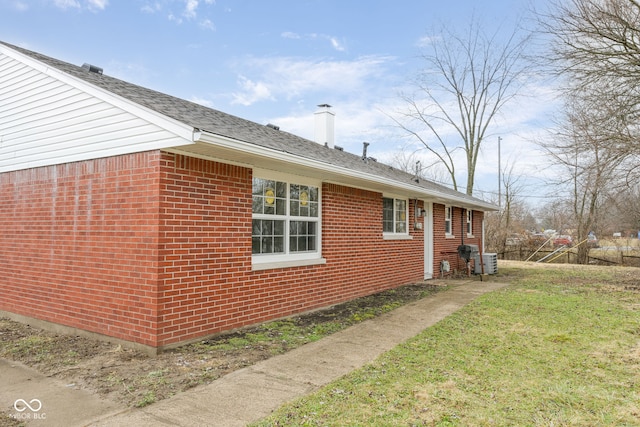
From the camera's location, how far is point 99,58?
1142 centimetres

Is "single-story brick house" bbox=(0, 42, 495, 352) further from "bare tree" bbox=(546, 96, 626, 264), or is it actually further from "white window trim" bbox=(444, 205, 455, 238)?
"white window trim" bbox=(444, 205, 455, 238)

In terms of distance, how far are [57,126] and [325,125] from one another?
27.2 ft

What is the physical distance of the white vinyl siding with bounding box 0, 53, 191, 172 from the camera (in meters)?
5.43

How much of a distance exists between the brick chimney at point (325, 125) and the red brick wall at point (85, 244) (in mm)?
8296

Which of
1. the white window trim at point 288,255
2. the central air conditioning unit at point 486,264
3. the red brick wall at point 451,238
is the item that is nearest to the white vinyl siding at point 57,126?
the white window trim at point 288,255

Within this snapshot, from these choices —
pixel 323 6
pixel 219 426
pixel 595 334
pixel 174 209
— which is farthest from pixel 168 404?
pixel 323 6

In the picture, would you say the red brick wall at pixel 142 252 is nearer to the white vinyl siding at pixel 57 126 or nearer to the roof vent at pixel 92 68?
the white vinyl siding at pixel 57 126

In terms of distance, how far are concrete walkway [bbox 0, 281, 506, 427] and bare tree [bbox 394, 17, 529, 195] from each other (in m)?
23.6

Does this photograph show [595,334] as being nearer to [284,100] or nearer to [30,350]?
[30,350]

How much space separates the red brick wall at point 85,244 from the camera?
523 centimetres

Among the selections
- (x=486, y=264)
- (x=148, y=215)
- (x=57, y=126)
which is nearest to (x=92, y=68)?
(x=57, y=126)

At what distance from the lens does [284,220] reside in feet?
23.7

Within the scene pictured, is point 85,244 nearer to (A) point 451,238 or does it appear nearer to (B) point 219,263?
(B) point 219,263

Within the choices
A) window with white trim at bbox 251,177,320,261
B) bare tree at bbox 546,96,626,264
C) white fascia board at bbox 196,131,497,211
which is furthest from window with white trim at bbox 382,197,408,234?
bare tree at bbox 546,96,626,264
